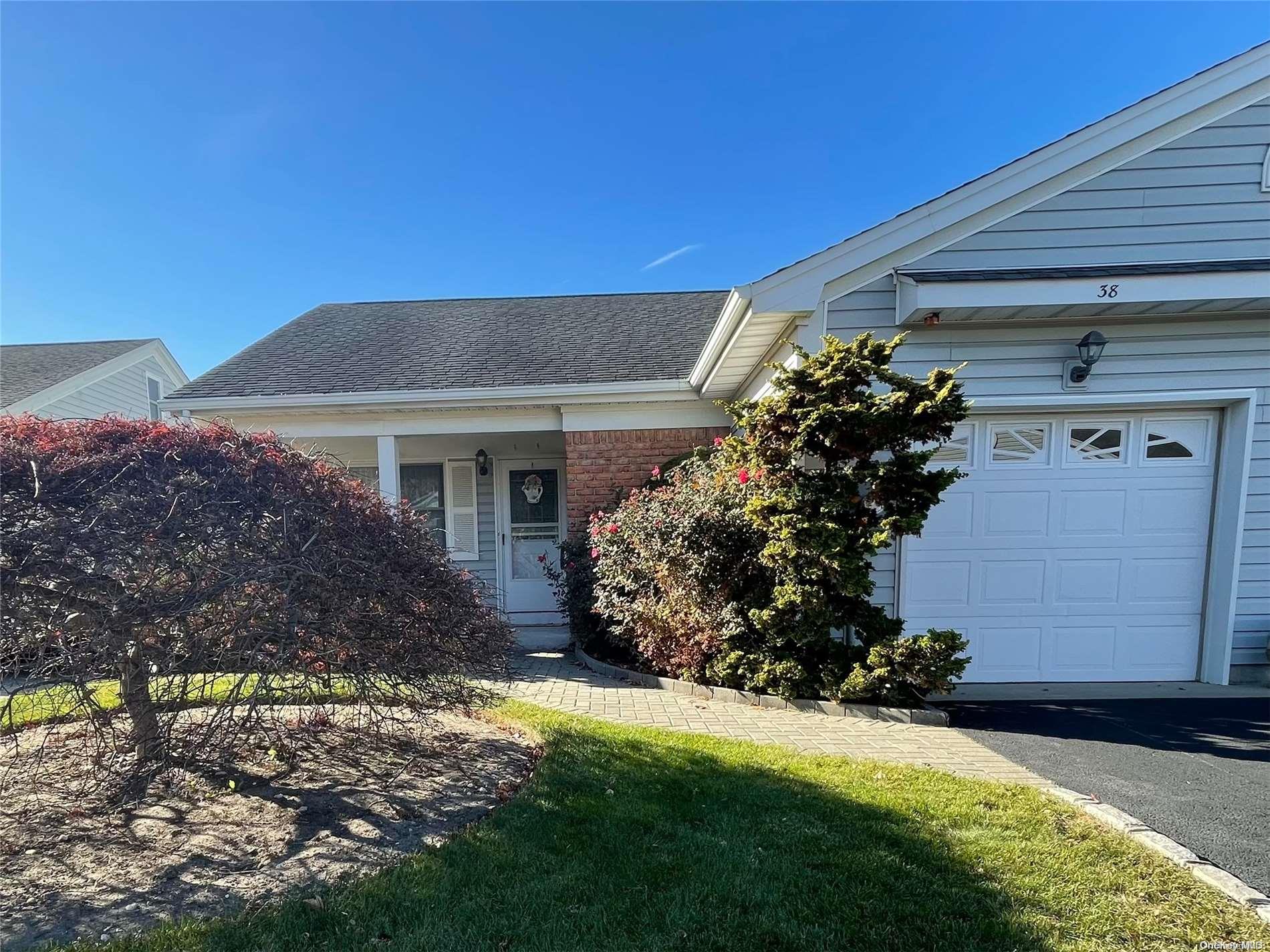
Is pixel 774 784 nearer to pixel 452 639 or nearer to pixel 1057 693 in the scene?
pixel 452 639

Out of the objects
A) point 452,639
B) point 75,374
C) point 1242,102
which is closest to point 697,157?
point 1242,102

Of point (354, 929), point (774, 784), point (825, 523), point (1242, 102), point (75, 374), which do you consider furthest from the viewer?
point (75, 374)

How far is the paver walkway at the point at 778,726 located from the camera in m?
3.58

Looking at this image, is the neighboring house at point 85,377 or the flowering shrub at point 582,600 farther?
the neighboring house at point 85,377

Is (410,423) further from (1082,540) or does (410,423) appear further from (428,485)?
(1082,540)

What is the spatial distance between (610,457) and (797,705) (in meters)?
3.97

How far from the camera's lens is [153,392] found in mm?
14781

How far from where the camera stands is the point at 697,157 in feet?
29.2

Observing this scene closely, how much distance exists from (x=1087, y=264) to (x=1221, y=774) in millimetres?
4329

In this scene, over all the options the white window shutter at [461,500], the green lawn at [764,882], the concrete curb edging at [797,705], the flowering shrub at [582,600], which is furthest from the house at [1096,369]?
the white window shutter at [461,500]

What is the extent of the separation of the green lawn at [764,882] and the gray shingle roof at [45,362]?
14709mm

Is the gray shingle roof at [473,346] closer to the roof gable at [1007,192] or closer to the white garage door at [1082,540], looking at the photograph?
the roof gable at [1007,192]

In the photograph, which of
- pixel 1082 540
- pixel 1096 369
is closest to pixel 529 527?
pixel 1082 540

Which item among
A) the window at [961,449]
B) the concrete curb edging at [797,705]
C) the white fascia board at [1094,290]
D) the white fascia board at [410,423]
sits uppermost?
the white fascia board at [1094,290]
